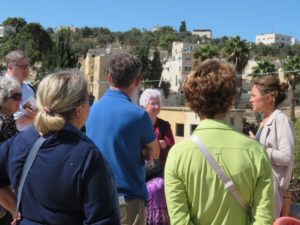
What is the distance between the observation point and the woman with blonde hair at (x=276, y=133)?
11.1 ft

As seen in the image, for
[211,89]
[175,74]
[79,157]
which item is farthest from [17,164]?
[175,74]

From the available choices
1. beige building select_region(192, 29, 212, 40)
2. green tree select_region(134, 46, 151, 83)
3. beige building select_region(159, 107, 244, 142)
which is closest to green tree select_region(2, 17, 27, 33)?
green tree select_region(134, 46, 151, 83)

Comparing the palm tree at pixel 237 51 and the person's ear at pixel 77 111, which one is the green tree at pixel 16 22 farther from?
the person's ear at pixel 77 111

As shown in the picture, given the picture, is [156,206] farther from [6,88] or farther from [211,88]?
[211,88]

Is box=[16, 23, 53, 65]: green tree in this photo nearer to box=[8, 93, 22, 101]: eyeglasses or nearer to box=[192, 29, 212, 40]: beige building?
box=[8, 93, 22, 101]: eyeglasses

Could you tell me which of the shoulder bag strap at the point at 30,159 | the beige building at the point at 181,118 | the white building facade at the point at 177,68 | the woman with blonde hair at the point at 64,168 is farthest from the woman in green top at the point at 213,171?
the white building facade at the point at 177,68

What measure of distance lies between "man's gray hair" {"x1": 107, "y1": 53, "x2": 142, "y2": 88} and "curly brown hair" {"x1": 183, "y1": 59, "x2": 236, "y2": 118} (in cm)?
96

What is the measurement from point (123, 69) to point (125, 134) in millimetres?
463

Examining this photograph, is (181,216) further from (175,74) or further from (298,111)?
(175,74)

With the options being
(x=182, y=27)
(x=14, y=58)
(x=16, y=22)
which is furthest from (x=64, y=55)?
(x=182, y=27)

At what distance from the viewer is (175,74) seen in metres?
71.8

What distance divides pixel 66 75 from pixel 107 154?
43.3 inches

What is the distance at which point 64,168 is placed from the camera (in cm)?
197

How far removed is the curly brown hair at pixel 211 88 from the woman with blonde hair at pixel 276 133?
134cm
